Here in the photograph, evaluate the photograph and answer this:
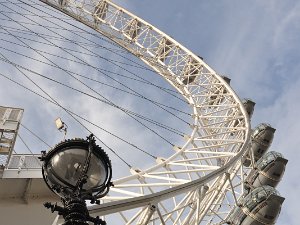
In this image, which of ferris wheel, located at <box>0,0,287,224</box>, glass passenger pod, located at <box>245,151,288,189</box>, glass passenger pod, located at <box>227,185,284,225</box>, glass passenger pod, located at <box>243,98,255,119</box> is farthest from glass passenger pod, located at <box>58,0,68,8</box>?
glass passenger pod, located at <box>227,185,284,225</box>

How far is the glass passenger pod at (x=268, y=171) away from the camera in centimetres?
2377

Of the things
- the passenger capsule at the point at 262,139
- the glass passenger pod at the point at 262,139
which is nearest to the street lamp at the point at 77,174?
the passenger capsule at the point at 262,139

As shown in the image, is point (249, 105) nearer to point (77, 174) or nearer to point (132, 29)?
point (132, 29)

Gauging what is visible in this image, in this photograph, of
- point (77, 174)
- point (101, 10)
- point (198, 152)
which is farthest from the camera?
point (101, 10)

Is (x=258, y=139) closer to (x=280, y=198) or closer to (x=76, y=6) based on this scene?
(x=280, y=198)

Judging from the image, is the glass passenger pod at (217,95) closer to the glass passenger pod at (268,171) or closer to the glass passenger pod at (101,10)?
the glass passenger pod at (268,171)

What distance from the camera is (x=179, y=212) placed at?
15.5 m

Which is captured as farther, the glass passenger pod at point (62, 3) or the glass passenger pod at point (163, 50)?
the glass passenger pod at point (62, 3)

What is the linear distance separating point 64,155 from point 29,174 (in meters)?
6.81

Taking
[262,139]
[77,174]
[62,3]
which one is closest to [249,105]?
[262,139]

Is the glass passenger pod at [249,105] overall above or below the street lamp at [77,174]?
above

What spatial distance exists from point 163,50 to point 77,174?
86.1ft

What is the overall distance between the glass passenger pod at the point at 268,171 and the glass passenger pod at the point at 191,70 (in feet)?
20.1

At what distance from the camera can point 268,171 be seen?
2452 cm
